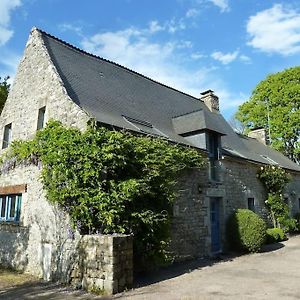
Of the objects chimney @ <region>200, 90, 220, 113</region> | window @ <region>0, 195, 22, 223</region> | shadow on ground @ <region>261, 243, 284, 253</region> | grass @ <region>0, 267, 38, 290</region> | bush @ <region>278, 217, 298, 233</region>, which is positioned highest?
chimney @ <region>200, 90, 220, 113</region>

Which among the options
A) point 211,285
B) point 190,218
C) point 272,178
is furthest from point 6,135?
point 272,178

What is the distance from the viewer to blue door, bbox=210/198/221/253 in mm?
11133

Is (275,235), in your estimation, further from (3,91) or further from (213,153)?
(3,91)

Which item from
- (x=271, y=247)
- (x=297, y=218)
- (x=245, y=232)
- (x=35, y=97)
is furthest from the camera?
(x=297, y=218)

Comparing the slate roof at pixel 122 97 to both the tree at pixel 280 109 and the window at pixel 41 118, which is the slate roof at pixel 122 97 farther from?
the tree at pixel 280 109

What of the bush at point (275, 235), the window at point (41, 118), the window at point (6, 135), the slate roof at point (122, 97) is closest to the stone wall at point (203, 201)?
the slate roof at point (122, 97)

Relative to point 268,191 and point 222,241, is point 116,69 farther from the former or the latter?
Answer: point 268,191

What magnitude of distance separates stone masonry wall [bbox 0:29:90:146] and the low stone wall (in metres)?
3.07

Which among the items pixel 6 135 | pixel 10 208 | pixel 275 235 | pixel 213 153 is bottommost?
pixel 275 235

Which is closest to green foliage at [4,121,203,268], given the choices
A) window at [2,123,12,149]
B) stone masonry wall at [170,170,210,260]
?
stone masonry wall at [170,170,210,260]

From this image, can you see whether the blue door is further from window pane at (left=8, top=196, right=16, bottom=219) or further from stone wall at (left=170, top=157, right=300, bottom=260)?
window pane at (left=8, top=196, right=16, bottom=219)

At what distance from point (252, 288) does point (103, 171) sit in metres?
4.07

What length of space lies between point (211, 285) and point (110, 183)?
3.13 m

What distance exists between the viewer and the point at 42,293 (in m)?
6.73
